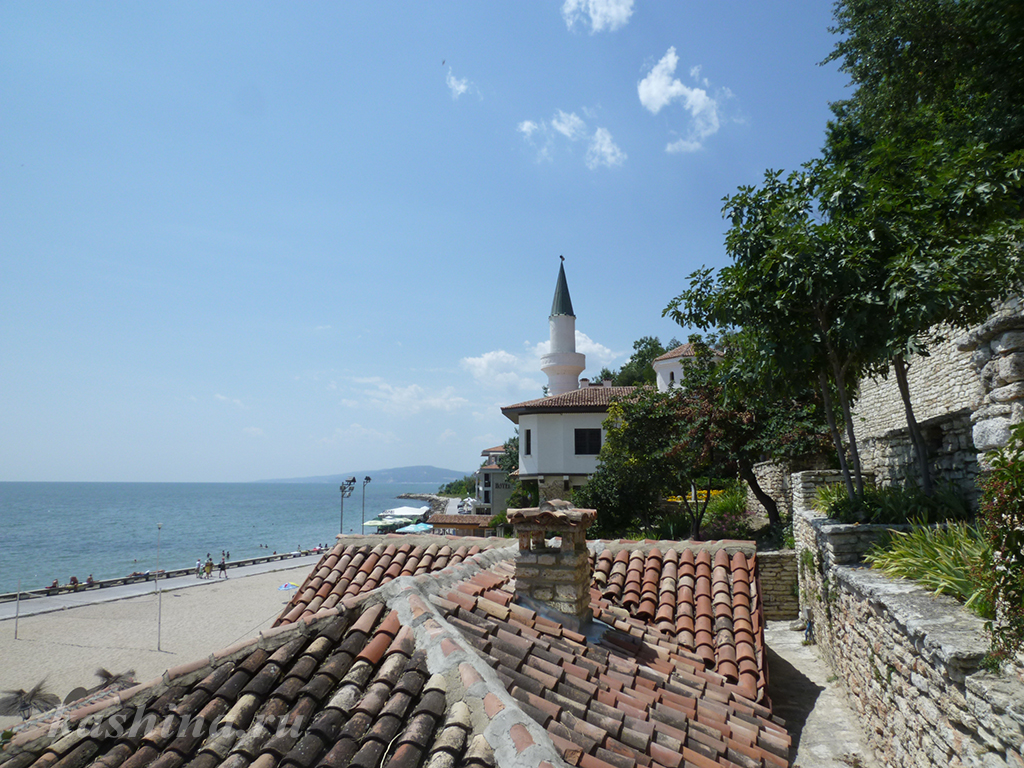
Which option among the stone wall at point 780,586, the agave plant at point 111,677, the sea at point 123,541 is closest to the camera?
the agave plant at point 111,677

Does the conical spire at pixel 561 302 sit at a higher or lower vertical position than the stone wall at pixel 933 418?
higher

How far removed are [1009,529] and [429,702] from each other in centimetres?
370

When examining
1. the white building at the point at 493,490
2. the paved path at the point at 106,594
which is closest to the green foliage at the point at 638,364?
the white building at the point at 493,490

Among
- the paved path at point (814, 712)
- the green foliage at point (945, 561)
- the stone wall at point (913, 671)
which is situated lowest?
the paved path at point (814, 712)

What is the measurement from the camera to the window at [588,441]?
94.8 ft

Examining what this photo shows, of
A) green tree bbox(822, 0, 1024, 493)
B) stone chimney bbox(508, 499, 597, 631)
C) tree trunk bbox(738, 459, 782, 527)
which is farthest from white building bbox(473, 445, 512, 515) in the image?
stone chimney bbox(508, 499, 597, 631)

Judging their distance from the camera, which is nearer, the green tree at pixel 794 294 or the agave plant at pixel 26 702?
the green tree at pixel 794 294

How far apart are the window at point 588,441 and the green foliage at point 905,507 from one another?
1945cm

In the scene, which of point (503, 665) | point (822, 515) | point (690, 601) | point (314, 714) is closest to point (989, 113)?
point (822, 515)

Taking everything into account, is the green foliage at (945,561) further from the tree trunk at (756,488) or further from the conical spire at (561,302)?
the conical spire at (561,302)

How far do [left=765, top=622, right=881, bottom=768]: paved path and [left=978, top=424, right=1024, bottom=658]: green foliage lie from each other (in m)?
3.72

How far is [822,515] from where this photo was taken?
11070 millimetres

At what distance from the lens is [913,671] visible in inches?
207

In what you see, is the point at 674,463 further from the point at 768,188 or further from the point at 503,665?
the point at 503,665
